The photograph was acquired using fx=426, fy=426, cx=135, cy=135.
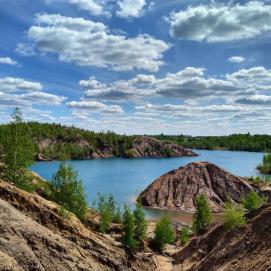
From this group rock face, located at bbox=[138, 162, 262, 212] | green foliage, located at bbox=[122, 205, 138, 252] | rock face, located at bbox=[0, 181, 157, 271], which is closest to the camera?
rock face, located at bbox=[0, 181, 157, 271]

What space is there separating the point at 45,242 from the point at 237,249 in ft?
53.3

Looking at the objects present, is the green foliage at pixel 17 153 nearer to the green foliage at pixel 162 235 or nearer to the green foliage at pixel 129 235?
the green foliage at pixel 129 235

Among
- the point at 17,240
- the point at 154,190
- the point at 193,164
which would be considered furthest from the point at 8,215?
the point at 193,164

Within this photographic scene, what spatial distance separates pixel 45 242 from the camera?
2766cm

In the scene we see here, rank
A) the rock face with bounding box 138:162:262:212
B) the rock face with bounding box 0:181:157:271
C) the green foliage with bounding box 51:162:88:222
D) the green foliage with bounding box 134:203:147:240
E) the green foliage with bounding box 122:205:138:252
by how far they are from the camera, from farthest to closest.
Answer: the rock face with bounding box 138:162:262:212 < the green foliage with bounding box 51:162:88:222 < the green foliage with bounding box 134:203:147:240 < the green foliage with bounding box 122:205:138:252 < the rock face with bounding box 0:181:157:271

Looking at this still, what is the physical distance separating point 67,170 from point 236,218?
23879 mm

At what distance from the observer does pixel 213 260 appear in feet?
120

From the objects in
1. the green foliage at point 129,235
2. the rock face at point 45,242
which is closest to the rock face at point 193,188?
the green foliage at point 129,235

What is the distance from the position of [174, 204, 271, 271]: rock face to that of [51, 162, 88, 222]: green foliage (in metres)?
13.3

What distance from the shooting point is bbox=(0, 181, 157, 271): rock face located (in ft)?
79.2

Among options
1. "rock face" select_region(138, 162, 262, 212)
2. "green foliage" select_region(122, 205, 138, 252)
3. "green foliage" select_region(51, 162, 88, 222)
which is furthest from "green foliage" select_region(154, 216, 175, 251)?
"rock face" select_region(138, 162, 262, 212)

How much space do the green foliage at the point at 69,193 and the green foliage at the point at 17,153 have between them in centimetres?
557

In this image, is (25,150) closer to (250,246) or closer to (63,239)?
(63,239)

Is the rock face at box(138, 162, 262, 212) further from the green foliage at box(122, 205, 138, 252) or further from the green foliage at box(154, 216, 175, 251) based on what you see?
the green foliage at box(122, 205, 138, 252)
